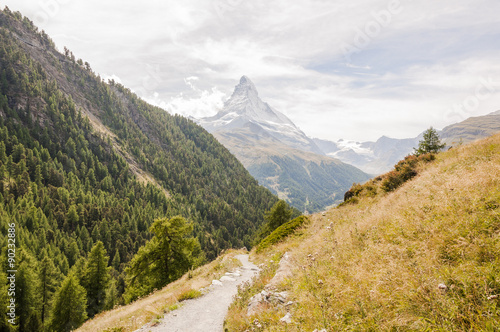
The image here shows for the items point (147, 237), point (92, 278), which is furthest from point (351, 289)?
point (147, 237)

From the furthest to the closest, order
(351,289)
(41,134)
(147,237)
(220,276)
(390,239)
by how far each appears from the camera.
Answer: (41,134) → (147,237) → (220,276) → (390,239) → (351,289)

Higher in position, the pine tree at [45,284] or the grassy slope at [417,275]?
the grassy slope at [417,275]

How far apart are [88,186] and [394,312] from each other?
7242 inches

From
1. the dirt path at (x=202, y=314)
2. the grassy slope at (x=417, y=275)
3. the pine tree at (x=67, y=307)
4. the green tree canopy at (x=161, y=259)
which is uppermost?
the grassy slope at (x=417, y=275)

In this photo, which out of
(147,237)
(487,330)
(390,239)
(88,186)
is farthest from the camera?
(88,186)

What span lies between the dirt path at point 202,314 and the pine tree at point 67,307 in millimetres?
36370

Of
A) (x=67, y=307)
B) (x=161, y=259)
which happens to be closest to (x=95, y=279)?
(x=67, y=307)

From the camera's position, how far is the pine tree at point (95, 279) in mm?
43688

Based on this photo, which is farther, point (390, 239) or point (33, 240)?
point (33, 240)

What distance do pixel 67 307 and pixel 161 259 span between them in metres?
18.9

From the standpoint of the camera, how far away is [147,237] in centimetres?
12169

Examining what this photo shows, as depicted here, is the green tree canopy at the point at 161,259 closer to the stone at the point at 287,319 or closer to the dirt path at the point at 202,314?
the dirt path at the point at 202,314

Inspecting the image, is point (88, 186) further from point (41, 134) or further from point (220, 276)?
point (220, 276)

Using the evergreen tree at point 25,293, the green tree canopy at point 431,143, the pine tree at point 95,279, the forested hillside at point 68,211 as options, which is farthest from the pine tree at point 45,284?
the green tree canopy at point 431,143
